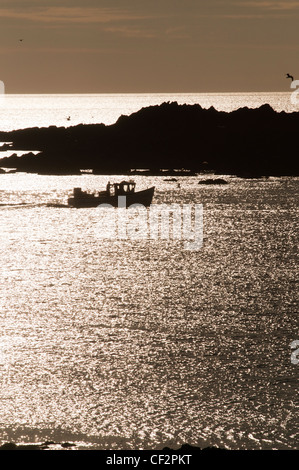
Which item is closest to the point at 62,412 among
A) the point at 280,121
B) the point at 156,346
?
the point at 156,346

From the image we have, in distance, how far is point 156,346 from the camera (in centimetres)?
3912

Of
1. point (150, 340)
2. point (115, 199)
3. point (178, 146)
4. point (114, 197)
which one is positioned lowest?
point (150, 340)

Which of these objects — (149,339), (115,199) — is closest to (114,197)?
(115,199)

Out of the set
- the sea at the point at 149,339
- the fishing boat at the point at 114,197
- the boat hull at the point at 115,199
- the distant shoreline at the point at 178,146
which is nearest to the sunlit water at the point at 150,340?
the sea at the point at 149,339

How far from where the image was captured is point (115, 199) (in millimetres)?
99500

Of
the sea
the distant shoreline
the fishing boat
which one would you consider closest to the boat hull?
the fishing boat

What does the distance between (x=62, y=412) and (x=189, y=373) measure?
6.87 metres

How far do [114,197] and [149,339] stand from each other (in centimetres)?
5955

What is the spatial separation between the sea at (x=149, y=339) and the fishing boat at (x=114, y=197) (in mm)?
12305

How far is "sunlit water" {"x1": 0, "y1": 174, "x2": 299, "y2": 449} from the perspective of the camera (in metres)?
28.7

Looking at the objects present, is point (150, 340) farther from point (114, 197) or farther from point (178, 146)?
point (178, 146)

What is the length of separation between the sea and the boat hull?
12.8 m

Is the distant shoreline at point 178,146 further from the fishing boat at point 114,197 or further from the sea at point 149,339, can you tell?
the sea at point 149,339

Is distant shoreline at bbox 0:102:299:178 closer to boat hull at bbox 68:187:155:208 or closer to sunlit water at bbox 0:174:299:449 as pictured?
boat hull at bbox 68:187:155:208
